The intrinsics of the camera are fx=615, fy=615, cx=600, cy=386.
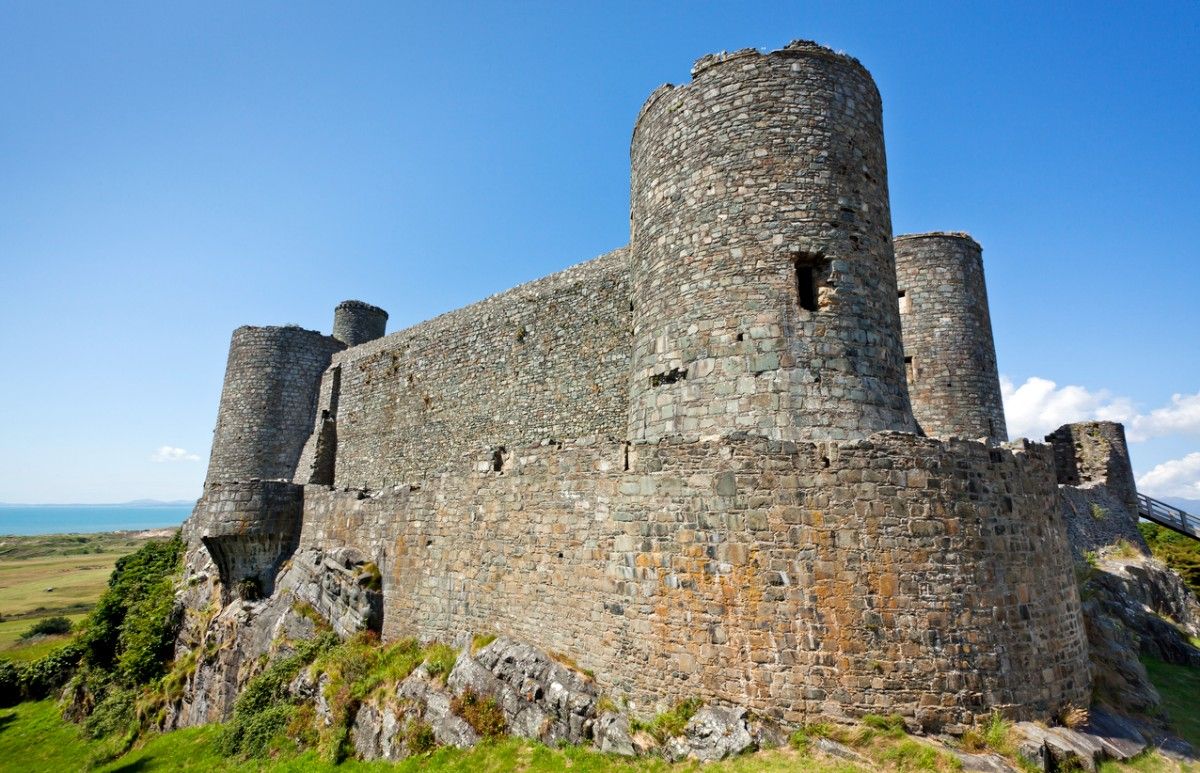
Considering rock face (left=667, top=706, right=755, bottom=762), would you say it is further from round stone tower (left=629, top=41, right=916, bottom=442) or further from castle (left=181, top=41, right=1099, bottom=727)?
round stone tower (left=629, top=41, right=916, bottom=442)

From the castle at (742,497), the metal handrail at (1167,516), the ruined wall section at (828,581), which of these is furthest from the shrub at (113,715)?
the metal handrail at (1167,516)

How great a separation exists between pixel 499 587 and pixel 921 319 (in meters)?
13.9

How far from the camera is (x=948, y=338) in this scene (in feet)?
57.3

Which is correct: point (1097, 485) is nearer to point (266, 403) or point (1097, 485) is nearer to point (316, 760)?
point (316, 760)

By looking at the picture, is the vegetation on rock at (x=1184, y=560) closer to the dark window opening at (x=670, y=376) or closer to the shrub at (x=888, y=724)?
the shrub at (x=888, y=724)

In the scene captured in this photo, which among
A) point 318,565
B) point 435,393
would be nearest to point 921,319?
point 435,393

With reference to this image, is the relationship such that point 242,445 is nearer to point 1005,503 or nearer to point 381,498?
point 381,498

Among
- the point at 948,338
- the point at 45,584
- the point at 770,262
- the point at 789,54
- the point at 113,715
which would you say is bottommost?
the point at 45,584

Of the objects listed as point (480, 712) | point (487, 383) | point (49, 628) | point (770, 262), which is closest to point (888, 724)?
point (480, 712)

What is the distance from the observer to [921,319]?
17609mm

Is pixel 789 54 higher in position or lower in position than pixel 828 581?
higher

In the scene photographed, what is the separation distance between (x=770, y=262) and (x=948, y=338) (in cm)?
1051

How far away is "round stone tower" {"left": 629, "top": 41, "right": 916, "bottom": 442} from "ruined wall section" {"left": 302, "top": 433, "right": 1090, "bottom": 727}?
1.16 metres

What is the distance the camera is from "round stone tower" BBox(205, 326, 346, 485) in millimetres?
25406
